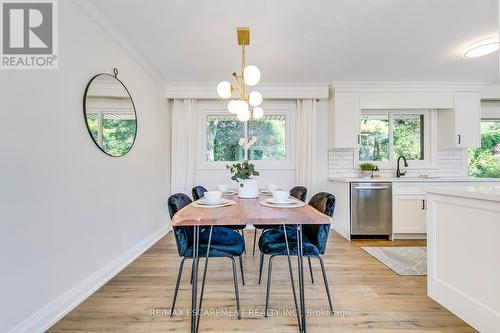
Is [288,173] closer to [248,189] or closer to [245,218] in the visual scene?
[248,189]

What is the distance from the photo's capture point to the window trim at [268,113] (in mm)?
4035

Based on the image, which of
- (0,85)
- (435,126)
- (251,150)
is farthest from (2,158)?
(435,126)

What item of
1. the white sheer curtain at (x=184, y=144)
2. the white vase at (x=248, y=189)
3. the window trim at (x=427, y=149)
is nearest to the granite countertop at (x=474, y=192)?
the white vase at (x=248, y=189)

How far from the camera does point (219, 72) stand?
10.8 feet

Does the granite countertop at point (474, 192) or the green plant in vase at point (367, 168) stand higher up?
the green plant in vase at point (367, 168)

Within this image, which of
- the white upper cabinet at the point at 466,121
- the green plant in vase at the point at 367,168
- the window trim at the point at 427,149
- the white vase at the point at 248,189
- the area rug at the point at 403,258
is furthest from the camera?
the window trim at the point at 427,149

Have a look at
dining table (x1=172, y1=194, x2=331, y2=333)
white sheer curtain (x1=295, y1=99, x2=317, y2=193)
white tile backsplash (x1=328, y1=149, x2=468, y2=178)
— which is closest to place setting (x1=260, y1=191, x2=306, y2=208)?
dining table (x1=172, y1=194, x2=331, y2=333)

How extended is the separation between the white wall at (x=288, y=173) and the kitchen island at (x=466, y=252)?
2278 mm

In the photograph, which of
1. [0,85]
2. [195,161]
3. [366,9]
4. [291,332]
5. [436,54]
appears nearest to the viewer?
[0,85]

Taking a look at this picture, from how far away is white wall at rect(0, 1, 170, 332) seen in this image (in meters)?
1.34

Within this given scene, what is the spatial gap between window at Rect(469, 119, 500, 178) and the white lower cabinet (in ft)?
5.38

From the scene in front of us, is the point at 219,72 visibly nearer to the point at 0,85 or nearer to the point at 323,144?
the point at 323,144

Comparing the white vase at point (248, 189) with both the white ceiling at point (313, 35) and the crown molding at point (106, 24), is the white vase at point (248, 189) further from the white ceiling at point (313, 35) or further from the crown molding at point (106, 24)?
the crown molding at point (106, 24)

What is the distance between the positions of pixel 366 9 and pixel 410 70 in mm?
1785
